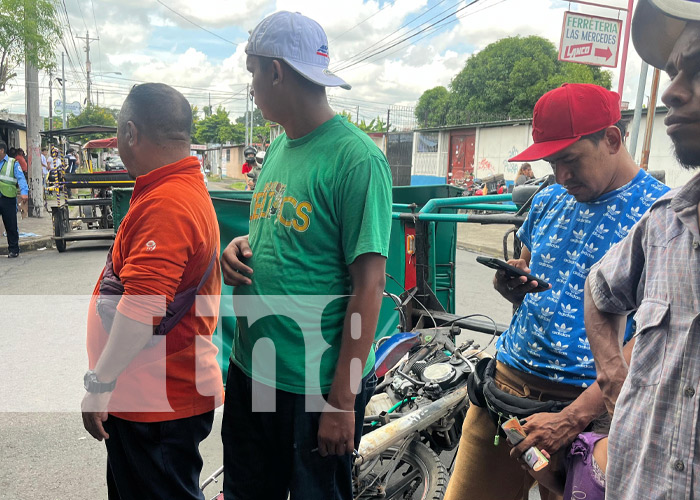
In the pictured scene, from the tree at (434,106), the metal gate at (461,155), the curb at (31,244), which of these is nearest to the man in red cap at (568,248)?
the curb at (31,244)

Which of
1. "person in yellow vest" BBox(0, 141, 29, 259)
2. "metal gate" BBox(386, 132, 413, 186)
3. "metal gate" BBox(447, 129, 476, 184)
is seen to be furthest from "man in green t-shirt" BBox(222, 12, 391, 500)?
"metal gate" BBox(386, 132, 413, 186)

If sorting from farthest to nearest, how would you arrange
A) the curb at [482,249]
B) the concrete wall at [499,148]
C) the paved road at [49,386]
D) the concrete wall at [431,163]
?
1. the concrete wall at [431,163]
2. the concrete wall at [499,148]
3. the curb at [482,249]
4. the paved road at [49,386]

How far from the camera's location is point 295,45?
1684 mm

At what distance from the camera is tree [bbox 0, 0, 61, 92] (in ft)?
38.6

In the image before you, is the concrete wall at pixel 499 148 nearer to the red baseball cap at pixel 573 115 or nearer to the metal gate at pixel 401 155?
the metal gate at pixel 401 155

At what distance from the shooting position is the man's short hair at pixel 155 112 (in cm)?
189

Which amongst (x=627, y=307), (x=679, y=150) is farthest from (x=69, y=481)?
(x=679, y=150)

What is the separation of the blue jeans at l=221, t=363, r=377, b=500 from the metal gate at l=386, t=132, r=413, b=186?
29.0 metres

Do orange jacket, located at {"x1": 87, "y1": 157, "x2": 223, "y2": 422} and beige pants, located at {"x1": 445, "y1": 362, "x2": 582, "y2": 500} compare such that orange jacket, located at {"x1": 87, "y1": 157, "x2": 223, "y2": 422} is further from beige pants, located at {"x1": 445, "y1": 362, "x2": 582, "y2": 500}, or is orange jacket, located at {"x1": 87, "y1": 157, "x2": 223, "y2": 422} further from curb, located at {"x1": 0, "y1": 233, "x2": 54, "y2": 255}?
curb, located at {"x1": 0, "y1": 233, "x2": 54, "y2": 255}

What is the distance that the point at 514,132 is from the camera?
2298cm

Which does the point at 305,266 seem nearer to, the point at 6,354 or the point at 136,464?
the point at 136,464

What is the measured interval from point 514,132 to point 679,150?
2335cm

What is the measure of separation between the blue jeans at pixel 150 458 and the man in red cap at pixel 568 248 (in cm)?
110

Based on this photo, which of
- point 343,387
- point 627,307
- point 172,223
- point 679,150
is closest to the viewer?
point 679,150
